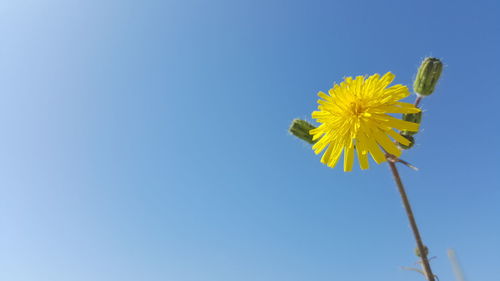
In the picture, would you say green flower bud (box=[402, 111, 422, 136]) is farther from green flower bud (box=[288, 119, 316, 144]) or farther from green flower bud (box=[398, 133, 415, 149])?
green flower bud (box=[288, 119, 316, 144])

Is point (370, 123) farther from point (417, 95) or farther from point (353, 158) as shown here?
point (417, 95)

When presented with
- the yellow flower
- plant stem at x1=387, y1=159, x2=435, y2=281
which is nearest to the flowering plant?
the yellow flower

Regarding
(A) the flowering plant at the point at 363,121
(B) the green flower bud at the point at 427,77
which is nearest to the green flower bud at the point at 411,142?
(A) the flowering plant at the point at 363,121

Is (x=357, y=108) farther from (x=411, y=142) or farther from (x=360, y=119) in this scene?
(x=411, y=142)

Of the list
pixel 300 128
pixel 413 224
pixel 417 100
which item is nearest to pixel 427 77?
pixel 417 100

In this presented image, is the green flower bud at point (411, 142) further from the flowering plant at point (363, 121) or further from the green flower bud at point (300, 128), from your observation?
the green flower bud at point (300, 128)

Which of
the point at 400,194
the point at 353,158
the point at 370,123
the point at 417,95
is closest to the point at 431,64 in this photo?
the point at 417,95
